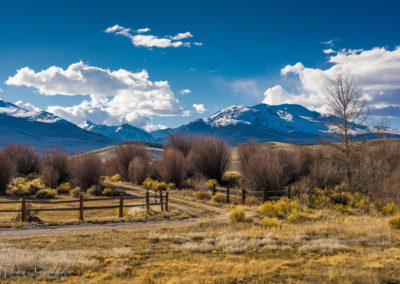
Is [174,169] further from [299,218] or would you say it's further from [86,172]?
[299,218]

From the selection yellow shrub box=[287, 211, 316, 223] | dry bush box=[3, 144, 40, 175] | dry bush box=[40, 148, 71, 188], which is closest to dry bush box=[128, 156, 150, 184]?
dry bush box=[40, 148, 71, 188]

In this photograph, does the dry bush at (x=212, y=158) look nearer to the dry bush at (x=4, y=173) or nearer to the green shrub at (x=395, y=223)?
the dry bush at (x=4, y=173)

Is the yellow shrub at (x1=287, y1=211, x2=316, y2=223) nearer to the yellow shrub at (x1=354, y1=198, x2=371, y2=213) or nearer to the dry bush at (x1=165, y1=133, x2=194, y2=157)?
the yellow shrub at (x1=354, y1=198, x2=371, y2=213)

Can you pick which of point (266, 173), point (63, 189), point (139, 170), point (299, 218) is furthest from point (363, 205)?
point (139, 170)

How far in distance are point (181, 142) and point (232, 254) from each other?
113 ft

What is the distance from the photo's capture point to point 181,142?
44188mm

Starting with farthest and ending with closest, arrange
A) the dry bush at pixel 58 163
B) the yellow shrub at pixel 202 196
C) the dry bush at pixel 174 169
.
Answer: the dry bush at pixel 58 163, the dry bush at pixel 174 169, the yellow shrub at pixel 202 196

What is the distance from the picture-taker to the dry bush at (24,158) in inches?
1557

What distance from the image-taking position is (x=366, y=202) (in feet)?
66.0

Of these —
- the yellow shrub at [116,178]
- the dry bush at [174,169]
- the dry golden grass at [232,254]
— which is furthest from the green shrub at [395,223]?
the yellow shrub at [116,178]

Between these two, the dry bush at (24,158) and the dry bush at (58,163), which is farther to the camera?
the dry bush at (24,158)

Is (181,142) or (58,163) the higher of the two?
(181,142)

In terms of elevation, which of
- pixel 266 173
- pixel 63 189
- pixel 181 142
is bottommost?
pixel 63 189

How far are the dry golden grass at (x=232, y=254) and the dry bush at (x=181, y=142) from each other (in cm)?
2881
